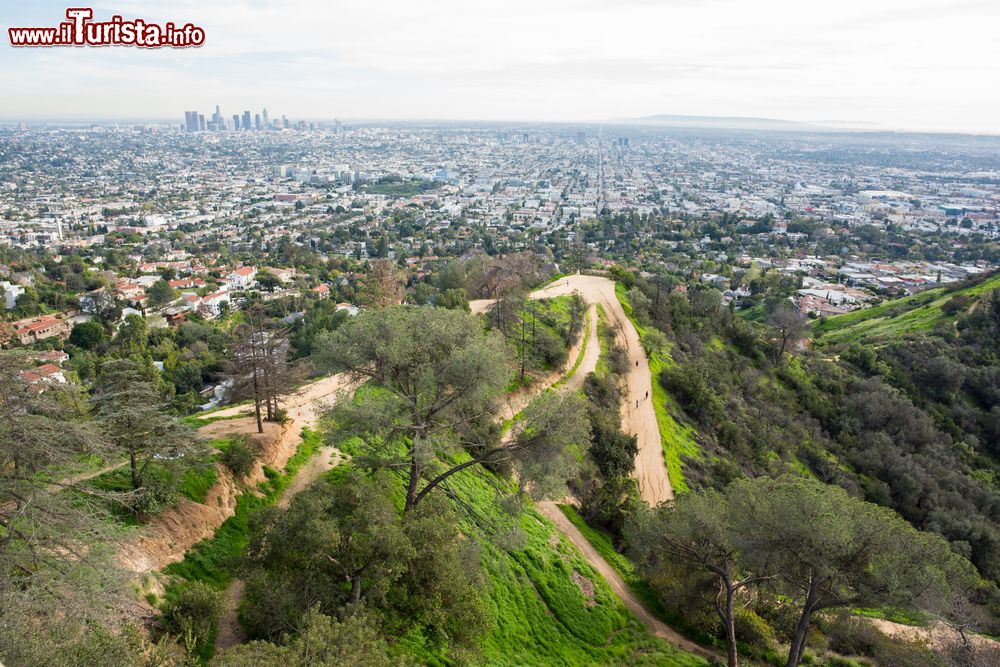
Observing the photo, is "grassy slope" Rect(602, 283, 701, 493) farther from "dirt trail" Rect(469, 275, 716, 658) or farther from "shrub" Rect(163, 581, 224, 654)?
"shrub" Rect(163, 581, 224, 654)

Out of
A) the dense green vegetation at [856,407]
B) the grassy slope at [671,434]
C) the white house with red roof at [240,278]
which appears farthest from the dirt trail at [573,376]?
the white house with red roof at [240,278]

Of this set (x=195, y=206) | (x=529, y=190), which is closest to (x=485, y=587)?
(x=195, y=206)

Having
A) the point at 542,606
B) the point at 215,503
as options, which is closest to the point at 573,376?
the point at 542,606

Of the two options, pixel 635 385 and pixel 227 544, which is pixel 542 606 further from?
pixel 635 385

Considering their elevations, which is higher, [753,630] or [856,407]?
[753,630]

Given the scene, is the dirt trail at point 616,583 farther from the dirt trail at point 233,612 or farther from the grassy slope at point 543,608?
the dirt trail at point 233,612

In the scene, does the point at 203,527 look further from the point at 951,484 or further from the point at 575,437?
the point at 951,484

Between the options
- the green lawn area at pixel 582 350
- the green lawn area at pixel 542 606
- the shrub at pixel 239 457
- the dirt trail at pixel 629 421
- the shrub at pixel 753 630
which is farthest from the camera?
the green lawn area at pixel 582 350
